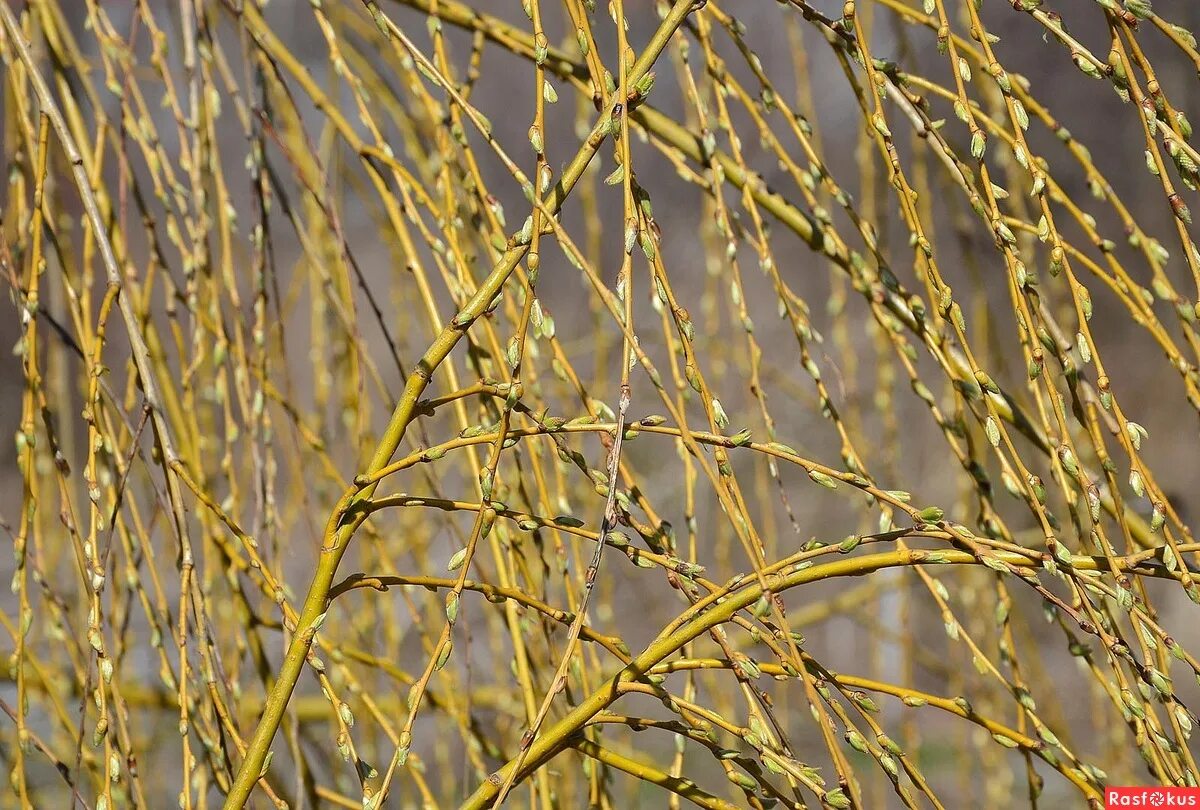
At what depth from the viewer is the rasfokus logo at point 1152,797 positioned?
1.75 feet

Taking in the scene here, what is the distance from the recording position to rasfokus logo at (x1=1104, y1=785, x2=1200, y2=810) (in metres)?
0.53

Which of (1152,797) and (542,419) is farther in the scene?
(1152,797)

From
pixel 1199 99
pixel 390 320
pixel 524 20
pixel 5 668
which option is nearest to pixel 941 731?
pixel 1199 99

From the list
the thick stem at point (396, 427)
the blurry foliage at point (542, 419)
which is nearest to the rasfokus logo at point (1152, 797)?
the blurry foliage at point (542, 419)

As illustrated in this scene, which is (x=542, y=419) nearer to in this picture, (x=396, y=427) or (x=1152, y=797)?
(x=396, y=427)

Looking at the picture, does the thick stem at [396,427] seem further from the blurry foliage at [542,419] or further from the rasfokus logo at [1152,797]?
the rasfokus logo at [1152,797]

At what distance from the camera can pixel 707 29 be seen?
0.76 metres

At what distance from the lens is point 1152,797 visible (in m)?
0.76

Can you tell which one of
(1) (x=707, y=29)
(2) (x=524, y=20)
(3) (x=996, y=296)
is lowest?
(1) (x=707, y=29)

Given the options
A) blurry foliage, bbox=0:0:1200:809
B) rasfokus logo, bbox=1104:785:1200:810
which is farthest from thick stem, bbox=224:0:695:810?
rasfokus logo, bbox=1104:785:1200:810

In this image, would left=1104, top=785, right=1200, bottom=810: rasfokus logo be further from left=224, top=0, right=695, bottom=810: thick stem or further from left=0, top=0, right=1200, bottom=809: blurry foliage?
left=224, top=0, right=695, bottom=810: thick stem

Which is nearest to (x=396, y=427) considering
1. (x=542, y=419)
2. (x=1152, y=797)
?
(x=542, y=419)

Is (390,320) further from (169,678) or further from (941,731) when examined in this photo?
(169,678)

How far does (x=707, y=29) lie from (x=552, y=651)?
42 centimetres
